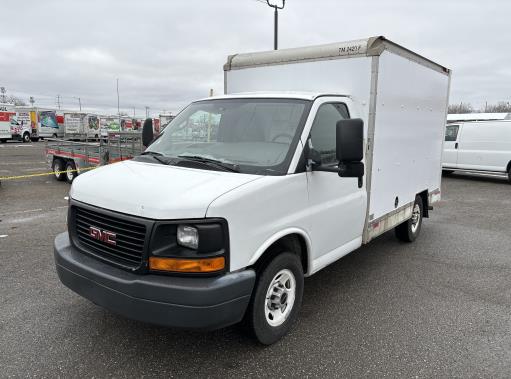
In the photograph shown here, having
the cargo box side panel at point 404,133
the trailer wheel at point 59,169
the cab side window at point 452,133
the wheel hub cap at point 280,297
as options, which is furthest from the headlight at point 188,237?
the cab side window at point 452,133

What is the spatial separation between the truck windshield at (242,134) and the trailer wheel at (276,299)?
2.53ft

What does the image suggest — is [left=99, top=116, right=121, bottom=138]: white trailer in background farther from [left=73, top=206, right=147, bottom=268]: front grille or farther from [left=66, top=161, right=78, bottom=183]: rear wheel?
[left=73, top=206, right=147, bottom=268]: front grille

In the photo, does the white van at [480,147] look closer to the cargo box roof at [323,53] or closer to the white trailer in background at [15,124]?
the cargo box roof at [323,53]

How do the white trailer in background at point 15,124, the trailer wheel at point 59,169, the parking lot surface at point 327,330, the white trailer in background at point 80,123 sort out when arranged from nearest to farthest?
1. the parking lot surface at point 327,330
2. the trailer wheel at point 59,169
3. the white trailer in background at point 15,124
4. the white trailer in background at point 80,123

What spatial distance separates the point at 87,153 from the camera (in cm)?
1150

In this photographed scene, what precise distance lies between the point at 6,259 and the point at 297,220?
13.6 ft

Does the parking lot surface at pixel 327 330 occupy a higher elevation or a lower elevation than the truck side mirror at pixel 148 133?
lower

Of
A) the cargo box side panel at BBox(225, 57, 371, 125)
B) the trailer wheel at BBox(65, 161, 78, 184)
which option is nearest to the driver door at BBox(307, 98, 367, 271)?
the cargo box side panel at BBox(225, 57, 371, 125)

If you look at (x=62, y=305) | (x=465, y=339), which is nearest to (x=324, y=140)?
(x=465, y=339)

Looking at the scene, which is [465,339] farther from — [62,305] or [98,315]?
[62,305]

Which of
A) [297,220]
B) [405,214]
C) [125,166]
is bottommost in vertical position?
[405,214]

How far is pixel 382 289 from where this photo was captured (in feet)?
15.1

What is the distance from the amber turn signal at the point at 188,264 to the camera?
106 inches

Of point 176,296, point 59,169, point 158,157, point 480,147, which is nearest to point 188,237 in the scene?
point 176,296
